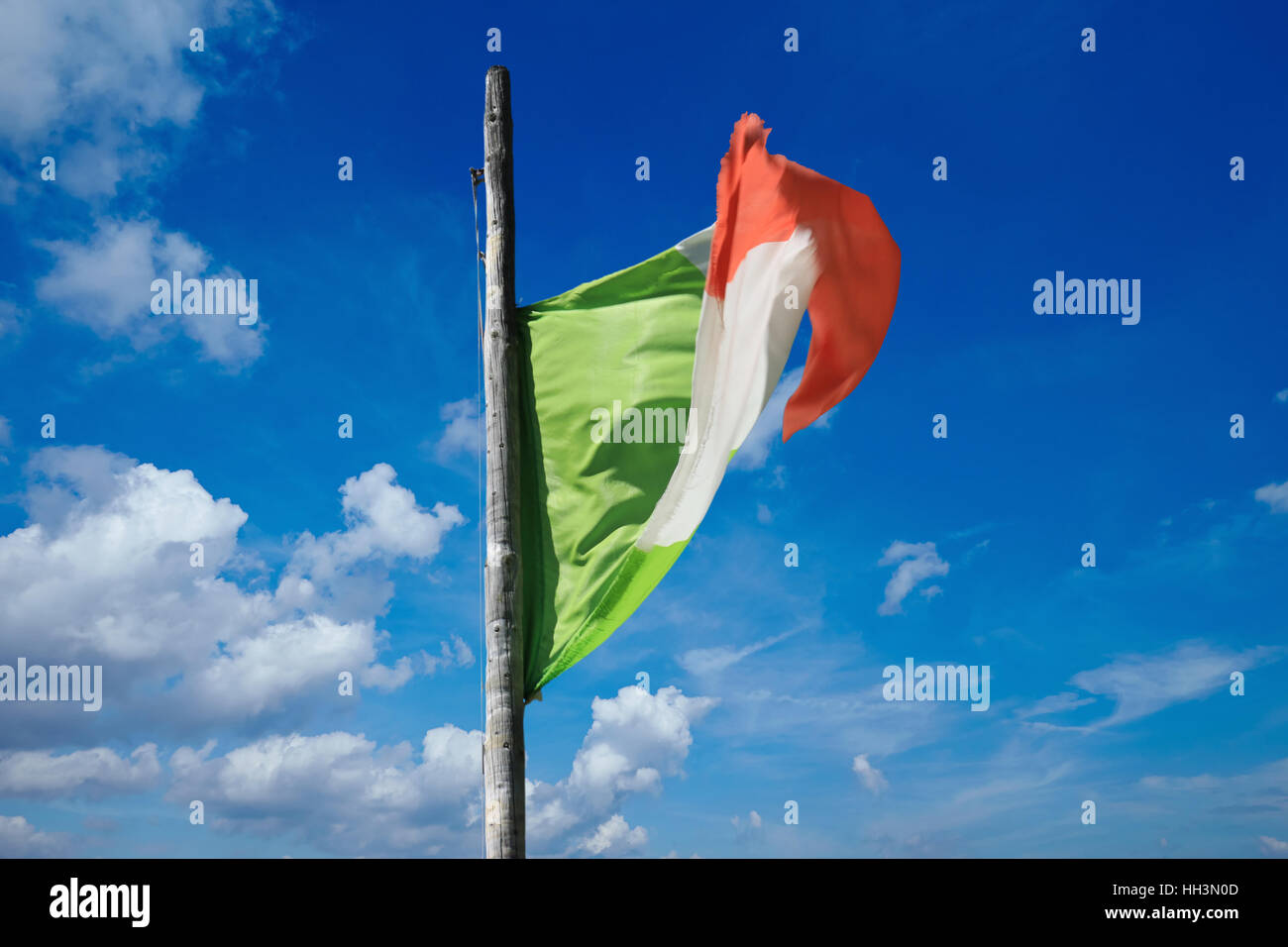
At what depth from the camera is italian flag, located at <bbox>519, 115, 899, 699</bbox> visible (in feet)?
23.2

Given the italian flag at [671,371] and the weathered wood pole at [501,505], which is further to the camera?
the italian flag at [671,371]

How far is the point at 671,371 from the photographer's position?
7383 mm

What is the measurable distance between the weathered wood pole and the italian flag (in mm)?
196

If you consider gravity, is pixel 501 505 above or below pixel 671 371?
below

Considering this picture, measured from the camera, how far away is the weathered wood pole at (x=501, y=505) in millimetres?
6582

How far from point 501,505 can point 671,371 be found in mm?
1577

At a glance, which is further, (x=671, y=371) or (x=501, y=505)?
(x=671, y=371)

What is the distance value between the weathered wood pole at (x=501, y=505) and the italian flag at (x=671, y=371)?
20 centimetres
